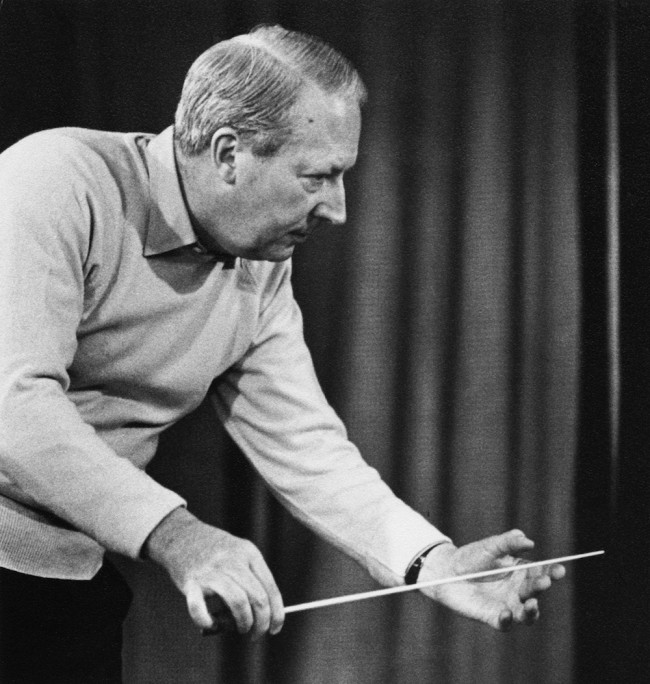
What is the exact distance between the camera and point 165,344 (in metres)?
0.89

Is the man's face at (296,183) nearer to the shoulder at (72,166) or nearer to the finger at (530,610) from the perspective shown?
the shoulder at (72,166)

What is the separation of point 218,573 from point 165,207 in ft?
1.16

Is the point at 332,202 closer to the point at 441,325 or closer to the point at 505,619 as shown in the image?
the point at 441,325

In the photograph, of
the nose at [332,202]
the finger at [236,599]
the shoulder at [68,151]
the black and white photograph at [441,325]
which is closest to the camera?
the finger at [236,599]

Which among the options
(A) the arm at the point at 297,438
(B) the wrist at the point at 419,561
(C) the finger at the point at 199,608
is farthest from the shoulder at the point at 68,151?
(B) the wrist at the point at 419,561

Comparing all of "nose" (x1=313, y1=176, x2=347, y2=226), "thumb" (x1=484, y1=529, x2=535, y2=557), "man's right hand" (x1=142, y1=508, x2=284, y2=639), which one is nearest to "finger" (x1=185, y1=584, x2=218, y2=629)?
"man's right hand" (x1=142, y1=508, x2=284, y2=639)

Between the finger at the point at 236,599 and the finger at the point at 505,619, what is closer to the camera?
the finger at the point at 236,599

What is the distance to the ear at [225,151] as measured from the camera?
0.87m

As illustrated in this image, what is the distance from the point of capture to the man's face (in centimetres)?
85

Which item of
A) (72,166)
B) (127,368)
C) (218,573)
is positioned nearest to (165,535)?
(218,573)

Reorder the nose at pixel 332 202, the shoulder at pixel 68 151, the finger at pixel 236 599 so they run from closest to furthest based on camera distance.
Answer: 1. the finger at pixel 236 599
2. the shoulder at pixel 68 151
3. the nose at pixel 332 202

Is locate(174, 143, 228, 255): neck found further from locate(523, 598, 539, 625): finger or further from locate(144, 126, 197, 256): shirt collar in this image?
locate(523, 598, 539, 625): finger

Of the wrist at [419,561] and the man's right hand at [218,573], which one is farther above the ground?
the man's right hand at [218,573]

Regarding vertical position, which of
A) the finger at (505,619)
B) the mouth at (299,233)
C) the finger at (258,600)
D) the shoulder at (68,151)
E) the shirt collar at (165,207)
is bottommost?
the finger at (505,619)
